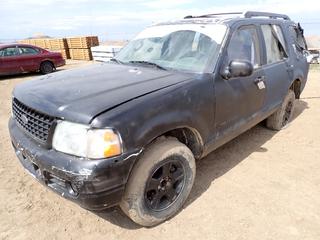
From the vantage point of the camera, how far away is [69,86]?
120 inches

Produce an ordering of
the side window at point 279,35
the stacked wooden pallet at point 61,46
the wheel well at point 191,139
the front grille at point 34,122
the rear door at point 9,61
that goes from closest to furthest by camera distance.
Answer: the front grille at point 34,122
the wheel well at point 191,139
the side window at point 279,35
the rear door at point 9,61
the stacked wooden pallet at point 61,46

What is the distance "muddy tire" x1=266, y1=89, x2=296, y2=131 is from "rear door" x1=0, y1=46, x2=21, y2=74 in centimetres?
1094

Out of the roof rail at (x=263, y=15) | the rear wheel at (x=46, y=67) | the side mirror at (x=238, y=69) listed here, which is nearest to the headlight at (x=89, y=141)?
the side mirror at (x=238, y=69)

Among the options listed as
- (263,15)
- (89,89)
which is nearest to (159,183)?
(89,89)

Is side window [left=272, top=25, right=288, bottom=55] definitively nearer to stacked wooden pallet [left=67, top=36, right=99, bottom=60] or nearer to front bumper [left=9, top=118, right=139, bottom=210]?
front bumper [left=9, top=118, right=139, bottom=210]

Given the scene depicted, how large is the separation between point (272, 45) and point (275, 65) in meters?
0.31

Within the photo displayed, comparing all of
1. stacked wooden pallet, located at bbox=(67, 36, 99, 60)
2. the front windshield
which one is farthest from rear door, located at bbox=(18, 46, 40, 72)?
the front windshield

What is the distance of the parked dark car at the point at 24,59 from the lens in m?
12.7

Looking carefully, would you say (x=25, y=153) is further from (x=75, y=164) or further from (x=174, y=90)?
(x=174, y=90)

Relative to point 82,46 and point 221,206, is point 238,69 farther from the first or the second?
point 82,46

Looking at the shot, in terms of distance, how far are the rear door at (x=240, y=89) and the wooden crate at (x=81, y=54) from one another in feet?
51.3

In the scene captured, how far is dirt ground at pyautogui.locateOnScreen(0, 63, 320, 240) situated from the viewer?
116 inches

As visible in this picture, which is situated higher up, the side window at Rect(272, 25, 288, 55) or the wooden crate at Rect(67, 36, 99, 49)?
the side window at Rect(272, 25, 288, 55)

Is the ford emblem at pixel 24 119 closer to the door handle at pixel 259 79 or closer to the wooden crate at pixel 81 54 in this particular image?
the door handle at pixel 259 79
